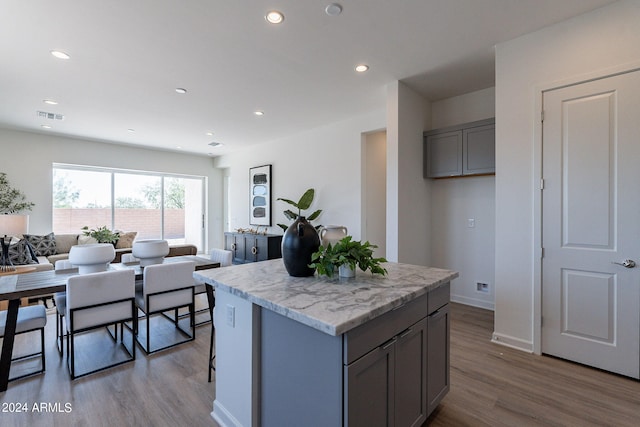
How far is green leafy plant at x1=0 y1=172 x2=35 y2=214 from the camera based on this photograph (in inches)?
210

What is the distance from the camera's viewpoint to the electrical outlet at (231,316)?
167 cm

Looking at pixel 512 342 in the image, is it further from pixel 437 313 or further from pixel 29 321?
pixel 29 321

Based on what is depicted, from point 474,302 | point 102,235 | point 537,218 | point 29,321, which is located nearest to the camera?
point 29,321

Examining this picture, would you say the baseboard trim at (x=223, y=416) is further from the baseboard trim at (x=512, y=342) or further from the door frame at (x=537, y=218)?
the door frame at (x=537, y=218)

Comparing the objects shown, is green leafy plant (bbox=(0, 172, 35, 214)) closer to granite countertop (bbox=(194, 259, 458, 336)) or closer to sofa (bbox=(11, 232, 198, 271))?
sofa (bbox=(11, 232, 198, 271))

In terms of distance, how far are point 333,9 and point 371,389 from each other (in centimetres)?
256

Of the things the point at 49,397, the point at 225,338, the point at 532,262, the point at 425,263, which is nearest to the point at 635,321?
the point at 532,262

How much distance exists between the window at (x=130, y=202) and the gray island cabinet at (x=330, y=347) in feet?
21.2

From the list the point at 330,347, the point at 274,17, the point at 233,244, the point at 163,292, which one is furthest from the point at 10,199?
the point at 330,347

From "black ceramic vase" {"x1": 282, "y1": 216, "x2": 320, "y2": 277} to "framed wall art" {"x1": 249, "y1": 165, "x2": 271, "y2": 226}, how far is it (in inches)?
190

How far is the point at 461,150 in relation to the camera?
11.8 ft

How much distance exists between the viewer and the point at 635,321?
7.16ft

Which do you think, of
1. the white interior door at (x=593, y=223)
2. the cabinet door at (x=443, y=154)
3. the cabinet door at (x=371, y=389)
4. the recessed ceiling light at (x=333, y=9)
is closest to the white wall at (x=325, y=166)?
the cabinet door at (x=443, y=154)

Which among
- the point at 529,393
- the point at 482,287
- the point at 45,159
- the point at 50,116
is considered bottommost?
the point at 529,393
